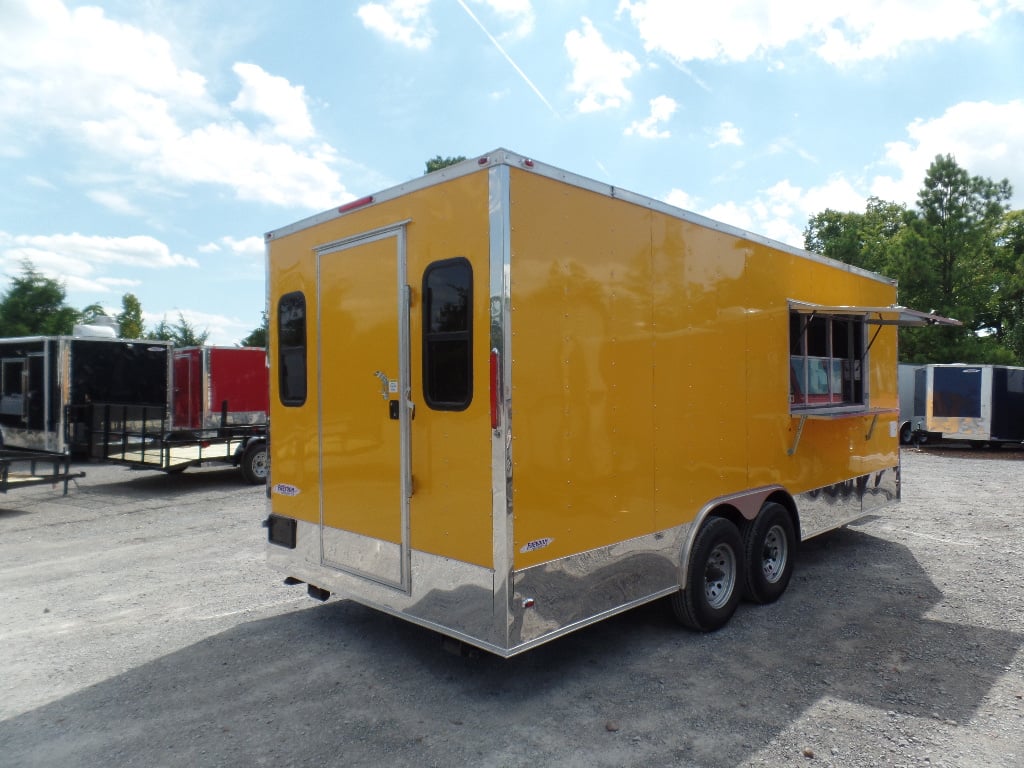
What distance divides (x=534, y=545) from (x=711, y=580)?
201cm

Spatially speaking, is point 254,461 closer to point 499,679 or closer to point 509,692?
point 499,679

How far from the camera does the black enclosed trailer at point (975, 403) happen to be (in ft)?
58.2

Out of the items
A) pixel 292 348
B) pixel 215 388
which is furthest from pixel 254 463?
pixel 292 348

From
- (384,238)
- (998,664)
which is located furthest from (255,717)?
(998,664)

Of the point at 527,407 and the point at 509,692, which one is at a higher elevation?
the point at 527,407

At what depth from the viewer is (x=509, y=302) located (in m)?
3.41

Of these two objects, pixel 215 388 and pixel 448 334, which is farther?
pixel 215 388

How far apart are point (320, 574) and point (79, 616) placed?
216cm

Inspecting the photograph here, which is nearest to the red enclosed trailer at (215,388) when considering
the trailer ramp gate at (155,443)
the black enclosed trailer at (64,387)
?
the black enclosed trailer at (64,387)

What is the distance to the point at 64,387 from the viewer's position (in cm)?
1202

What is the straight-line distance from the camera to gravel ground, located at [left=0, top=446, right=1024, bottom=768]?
332 centimetres

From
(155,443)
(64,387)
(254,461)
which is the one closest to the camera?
(155,443)

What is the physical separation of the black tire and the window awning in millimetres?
1691

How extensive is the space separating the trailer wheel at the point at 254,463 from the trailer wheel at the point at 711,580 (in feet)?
28.0
